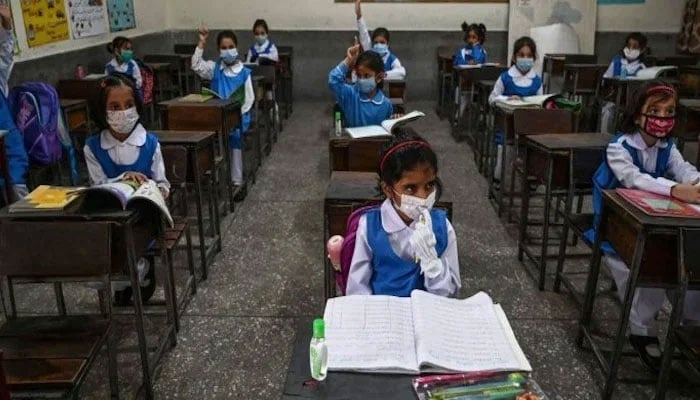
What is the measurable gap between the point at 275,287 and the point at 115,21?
5.29 metres

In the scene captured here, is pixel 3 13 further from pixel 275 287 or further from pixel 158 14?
pixel 158 14

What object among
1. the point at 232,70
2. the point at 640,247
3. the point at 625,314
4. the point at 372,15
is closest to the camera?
the point at 640,247

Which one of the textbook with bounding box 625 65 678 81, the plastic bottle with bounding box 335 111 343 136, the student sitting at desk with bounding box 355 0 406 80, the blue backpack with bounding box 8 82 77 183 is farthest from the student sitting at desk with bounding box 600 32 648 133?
the blue backpack with bounding box 8 82 77 183

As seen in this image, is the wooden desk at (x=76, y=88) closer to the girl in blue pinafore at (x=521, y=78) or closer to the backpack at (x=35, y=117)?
the backpack at (x=35, y=117)

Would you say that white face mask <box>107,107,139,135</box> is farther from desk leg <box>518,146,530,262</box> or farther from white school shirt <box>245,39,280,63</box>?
white school shirt <box>245,39,280,63</box>

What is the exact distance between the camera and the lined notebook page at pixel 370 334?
119cm

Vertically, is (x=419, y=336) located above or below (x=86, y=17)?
below

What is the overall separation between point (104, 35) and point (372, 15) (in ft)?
13.1

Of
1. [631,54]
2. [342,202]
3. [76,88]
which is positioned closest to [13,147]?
[76,88]

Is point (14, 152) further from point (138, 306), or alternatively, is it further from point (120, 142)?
point (138, 306)

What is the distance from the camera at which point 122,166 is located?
2.63 meters

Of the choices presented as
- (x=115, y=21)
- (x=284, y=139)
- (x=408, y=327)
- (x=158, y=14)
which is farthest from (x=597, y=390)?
(x=158, y=14)

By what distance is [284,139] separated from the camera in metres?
6.68

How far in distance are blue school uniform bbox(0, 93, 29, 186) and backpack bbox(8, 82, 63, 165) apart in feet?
0.50
